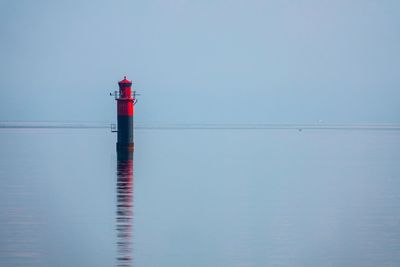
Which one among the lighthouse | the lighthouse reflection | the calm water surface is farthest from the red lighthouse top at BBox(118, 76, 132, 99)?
the calm water surface

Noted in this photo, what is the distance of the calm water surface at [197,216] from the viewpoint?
54.9ft

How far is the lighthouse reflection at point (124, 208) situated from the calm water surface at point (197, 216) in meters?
0.05

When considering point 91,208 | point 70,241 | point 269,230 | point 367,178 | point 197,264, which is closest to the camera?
point 197,264

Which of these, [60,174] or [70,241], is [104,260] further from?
[60,174]

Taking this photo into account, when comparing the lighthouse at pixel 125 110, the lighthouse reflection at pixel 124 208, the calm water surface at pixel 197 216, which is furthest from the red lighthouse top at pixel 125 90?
the calm water surface at pixel 197 216

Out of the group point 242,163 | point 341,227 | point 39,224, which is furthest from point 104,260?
→ point 242,163

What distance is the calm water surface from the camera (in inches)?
659

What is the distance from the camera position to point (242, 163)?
163 feet

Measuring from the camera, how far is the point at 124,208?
83.1ft

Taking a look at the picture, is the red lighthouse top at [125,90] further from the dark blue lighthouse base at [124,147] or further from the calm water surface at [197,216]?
the calm water surface at [197,216]

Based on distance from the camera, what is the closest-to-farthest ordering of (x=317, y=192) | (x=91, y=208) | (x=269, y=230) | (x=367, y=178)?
(x=269, y=230) < (x=91, y=208) < (x=317, y=192) < (x=367, y=178)

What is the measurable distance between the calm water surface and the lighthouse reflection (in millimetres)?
50

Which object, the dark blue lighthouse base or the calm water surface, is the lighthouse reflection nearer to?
the calm water surface

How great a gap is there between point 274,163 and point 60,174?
17076 millimetres
